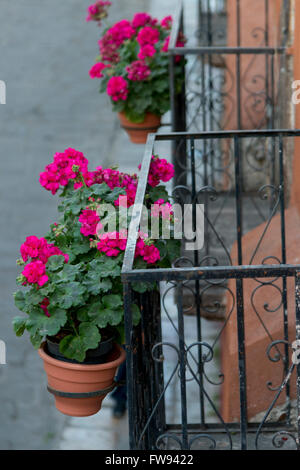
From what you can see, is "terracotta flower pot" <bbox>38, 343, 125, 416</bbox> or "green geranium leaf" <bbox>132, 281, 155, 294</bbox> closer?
"green geranium leaf" <bbox>132, 281, 155, 294</bbox>

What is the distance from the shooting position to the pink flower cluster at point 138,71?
5.29 metres

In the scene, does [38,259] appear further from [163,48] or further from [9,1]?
[9,1]

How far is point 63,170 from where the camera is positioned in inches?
134

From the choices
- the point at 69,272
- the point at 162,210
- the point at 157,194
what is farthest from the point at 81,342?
the point at 157,194

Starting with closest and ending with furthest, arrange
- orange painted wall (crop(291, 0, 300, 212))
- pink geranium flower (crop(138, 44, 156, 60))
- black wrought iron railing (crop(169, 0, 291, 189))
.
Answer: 1. orange painted wall (crop(291, 0, 300, 212))
2. black wrought iron railing (crop(169, 0, 291, 189))
3. pink geranium flower (crop(138, 44, 156, 60))

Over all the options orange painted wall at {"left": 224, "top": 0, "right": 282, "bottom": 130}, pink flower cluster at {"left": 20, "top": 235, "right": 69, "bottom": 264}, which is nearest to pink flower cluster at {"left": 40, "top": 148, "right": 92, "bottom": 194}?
pink flower cluster at {"left": 20, "top": 235, "right": 69, "bottom": 264}

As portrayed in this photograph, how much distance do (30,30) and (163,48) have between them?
6.56m

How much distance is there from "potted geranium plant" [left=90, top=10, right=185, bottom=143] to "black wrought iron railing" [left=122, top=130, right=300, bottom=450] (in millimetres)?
785

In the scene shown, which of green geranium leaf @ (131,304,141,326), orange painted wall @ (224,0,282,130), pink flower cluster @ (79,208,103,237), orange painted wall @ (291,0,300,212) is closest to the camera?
green geranium leaf @ (131,304,141,326)

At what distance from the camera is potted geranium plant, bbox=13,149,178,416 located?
2898 mm

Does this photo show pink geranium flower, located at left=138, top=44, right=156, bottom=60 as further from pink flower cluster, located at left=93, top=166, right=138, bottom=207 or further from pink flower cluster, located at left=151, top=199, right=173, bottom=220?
pink flower cluster, located at left=151, top=199, right=173, bottom=220

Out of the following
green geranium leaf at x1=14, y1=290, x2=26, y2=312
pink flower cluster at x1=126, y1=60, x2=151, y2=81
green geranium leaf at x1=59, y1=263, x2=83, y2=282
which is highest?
pink flower cluster at x1=126, y1=60, x2=151, y2=81

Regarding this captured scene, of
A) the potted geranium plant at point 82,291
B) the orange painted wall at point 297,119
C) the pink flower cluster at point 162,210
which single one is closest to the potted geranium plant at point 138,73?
the orange painted wall at point 297,119

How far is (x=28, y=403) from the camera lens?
18.3 ft
